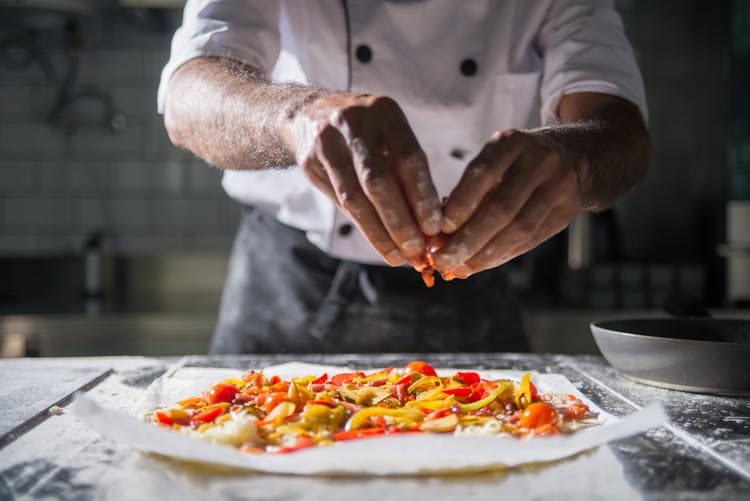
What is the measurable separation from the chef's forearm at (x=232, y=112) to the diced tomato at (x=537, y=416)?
0.42 metres

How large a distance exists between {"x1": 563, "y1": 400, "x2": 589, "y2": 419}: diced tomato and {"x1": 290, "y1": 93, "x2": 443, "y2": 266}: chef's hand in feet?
0.90

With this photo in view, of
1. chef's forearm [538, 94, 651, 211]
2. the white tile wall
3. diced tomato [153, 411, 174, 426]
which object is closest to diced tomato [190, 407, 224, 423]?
diced tomato [153, 411, 174, 426]

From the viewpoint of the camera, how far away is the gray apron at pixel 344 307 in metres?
1.46

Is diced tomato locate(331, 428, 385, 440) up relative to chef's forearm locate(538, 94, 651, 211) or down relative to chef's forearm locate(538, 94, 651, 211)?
down

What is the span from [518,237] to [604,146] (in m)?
0.27

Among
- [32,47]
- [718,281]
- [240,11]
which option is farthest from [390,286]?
[32,47]

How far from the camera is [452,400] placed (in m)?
→ 0.90

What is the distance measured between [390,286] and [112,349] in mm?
1233

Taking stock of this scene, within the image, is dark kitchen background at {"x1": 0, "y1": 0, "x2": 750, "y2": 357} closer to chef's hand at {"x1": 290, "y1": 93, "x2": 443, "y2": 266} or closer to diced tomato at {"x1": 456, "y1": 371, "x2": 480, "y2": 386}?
diced tomato at {"x1": 456, "y1": 371, "x2": 480, "y2": 386}

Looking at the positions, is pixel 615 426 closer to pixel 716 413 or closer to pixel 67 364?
pixel 716 413

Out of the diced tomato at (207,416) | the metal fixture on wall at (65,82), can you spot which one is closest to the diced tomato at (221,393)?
the diced tomato at (207,416)

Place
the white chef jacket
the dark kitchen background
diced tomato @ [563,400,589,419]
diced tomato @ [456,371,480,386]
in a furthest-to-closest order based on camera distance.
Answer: the dark kitchen background < the white chef jacket < diced tomato @ [456,371,480,386] < diced tomato @ [563,400,589,419]

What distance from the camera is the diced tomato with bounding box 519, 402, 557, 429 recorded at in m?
0.82

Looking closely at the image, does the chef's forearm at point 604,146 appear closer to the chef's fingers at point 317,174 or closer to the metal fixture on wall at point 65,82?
the chef's fingers at point 317,174
